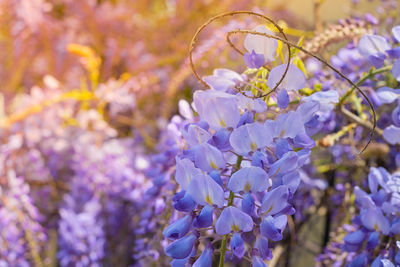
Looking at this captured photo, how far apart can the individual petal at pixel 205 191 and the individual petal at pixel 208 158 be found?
0.01 metres

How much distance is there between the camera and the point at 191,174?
0.26m

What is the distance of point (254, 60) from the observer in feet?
0.91

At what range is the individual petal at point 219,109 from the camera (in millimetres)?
258

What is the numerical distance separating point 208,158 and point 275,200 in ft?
0.15

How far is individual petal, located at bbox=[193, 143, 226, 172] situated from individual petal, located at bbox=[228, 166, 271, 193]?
1 centimetres

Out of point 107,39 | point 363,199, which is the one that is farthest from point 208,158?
point 107,39

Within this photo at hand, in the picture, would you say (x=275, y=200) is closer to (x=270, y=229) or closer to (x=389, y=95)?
(x=270, y=229)

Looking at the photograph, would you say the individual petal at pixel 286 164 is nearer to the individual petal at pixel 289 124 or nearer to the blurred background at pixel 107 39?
the individual petal at pixel 289 124

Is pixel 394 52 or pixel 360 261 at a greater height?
pixel 394 52

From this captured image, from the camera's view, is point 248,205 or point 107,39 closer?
point 248,205

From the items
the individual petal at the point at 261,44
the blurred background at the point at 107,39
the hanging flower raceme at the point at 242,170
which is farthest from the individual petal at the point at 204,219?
the blurred background at the point at 107,39

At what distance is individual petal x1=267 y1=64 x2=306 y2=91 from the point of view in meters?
0.26

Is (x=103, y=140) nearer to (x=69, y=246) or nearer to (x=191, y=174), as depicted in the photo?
(x=69, y=246)

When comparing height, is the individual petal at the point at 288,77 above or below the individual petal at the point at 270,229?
above
